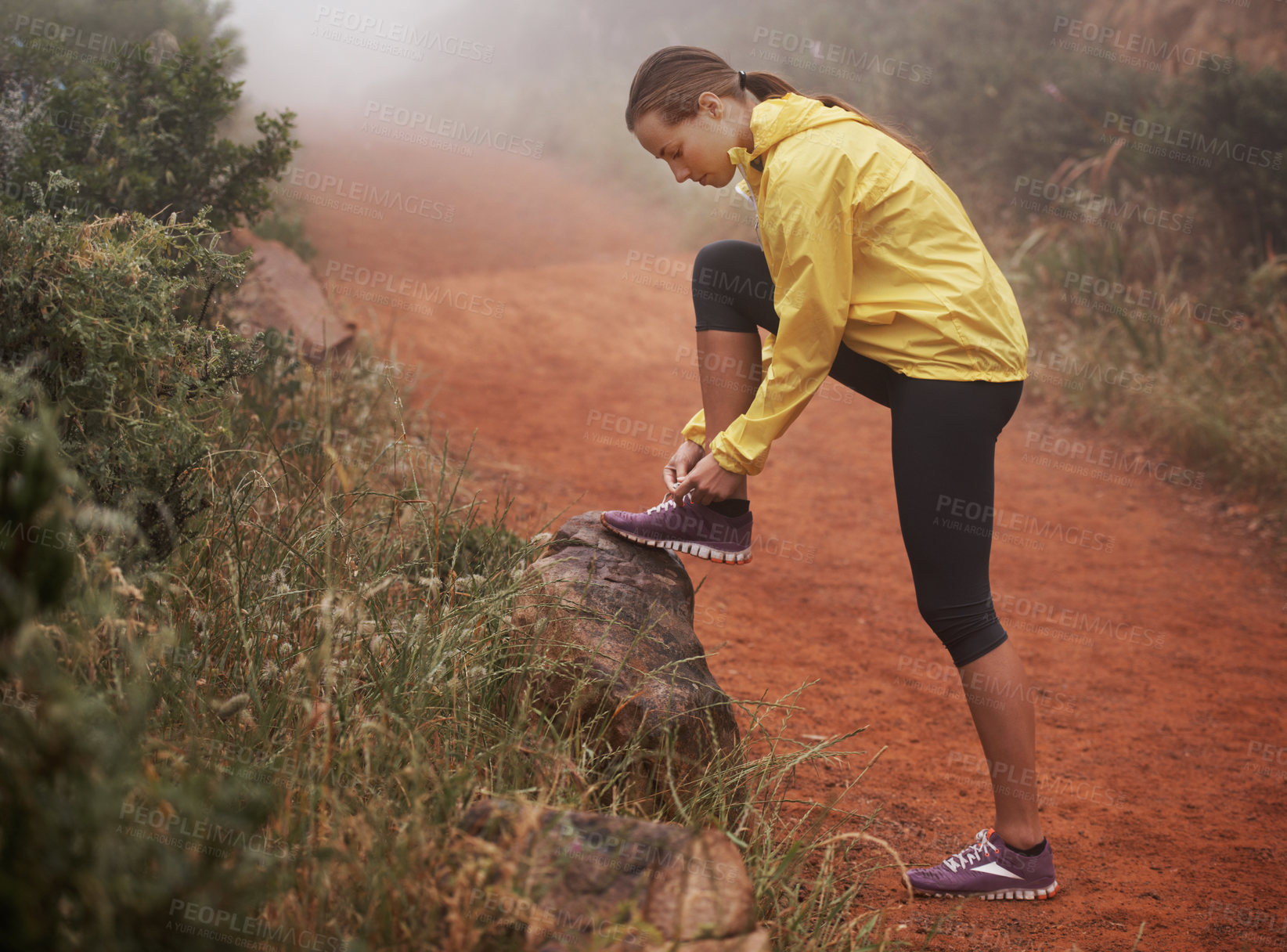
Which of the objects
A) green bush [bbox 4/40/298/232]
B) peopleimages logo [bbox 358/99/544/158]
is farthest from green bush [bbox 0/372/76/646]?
peopleimages logo [bbox 358/99/544/158]

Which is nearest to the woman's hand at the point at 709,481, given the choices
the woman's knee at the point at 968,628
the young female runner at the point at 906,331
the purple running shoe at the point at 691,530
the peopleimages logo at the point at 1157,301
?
the young female runner at the point at 906,331

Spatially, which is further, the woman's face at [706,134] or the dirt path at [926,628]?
the dirt path at [926,628]

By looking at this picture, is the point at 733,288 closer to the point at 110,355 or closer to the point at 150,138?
the point at 110,355

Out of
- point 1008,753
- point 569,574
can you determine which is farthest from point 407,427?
point 1008,753

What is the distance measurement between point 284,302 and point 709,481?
3723 millimetres

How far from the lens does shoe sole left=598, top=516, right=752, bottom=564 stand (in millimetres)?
2494

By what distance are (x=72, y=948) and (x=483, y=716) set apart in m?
1.02

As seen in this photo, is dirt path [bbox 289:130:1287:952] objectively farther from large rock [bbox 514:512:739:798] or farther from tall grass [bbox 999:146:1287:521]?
tall grass [bbox 999:146:1287:521]

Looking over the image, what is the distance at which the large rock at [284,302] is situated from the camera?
184 inches

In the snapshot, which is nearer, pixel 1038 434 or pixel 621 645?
pixel 621 645

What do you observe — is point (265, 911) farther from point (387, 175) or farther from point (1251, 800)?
point (387, 175)

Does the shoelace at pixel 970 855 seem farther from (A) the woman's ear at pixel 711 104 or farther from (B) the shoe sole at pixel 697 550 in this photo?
(A) the woman's ear at pixel 711 104

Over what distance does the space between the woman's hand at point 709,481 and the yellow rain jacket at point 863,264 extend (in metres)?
0.19

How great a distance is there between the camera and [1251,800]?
2898mm
